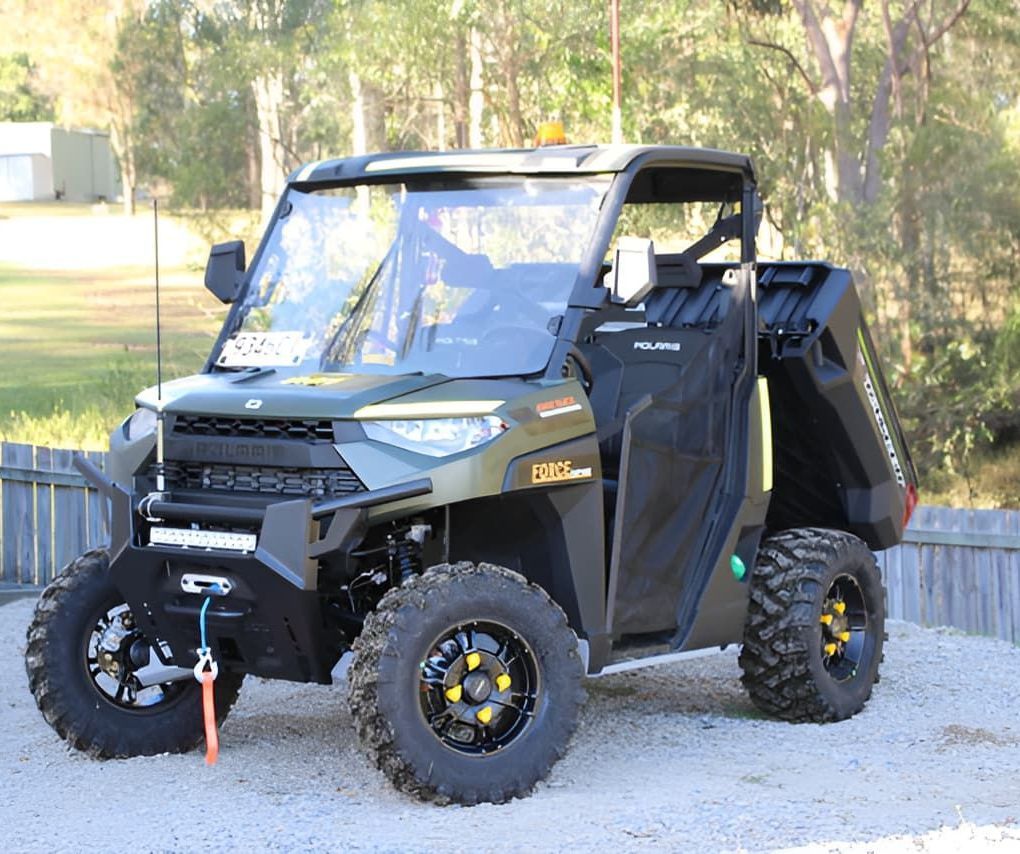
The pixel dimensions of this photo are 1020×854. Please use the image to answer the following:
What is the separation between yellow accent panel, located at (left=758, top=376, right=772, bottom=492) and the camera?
309 inches

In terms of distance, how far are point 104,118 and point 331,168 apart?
38033 mm

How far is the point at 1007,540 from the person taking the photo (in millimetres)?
13047

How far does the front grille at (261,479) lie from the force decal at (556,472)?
650 millimetres

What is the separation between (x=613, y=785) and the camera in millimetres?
6863

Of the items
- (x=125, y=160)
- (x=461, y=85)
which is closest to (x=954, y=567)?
(x=461, y=85)

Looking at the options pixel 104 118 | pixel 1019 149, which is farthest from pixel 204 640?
pixel 104 118

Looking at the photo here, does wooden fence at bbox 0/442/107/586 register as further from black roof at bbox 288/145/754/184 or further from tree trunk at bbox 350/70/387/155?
tree trunk at bbox 350/70/387/155

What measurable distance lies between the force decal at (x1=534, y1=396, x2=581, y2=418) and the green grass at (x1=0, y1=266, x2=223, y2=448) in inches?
618

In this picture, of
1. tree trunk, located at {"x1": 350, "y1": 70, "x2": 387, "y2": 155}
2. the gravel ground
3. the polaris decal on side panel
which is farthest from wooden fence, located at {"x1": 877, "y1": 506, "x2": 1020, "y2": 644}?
tree trunk, located at {"x1": 350, "y1": 70, "x2": 387, "y2": 155}

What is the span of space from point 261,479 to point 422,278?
113cm

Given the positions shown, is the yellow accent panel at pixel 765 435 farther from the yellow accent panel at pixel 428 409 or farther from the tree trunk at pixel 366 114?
the tree trunk at pixel 366 114

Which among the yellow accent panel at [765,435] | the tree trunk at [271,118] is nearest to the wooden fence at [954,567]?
the yellow accent panel at [765,435]

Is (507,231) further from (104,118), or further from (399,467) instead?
(104,118)

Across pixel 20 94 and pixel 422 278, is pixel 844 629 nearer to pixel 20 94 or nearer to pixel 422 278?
pixel 422 278
